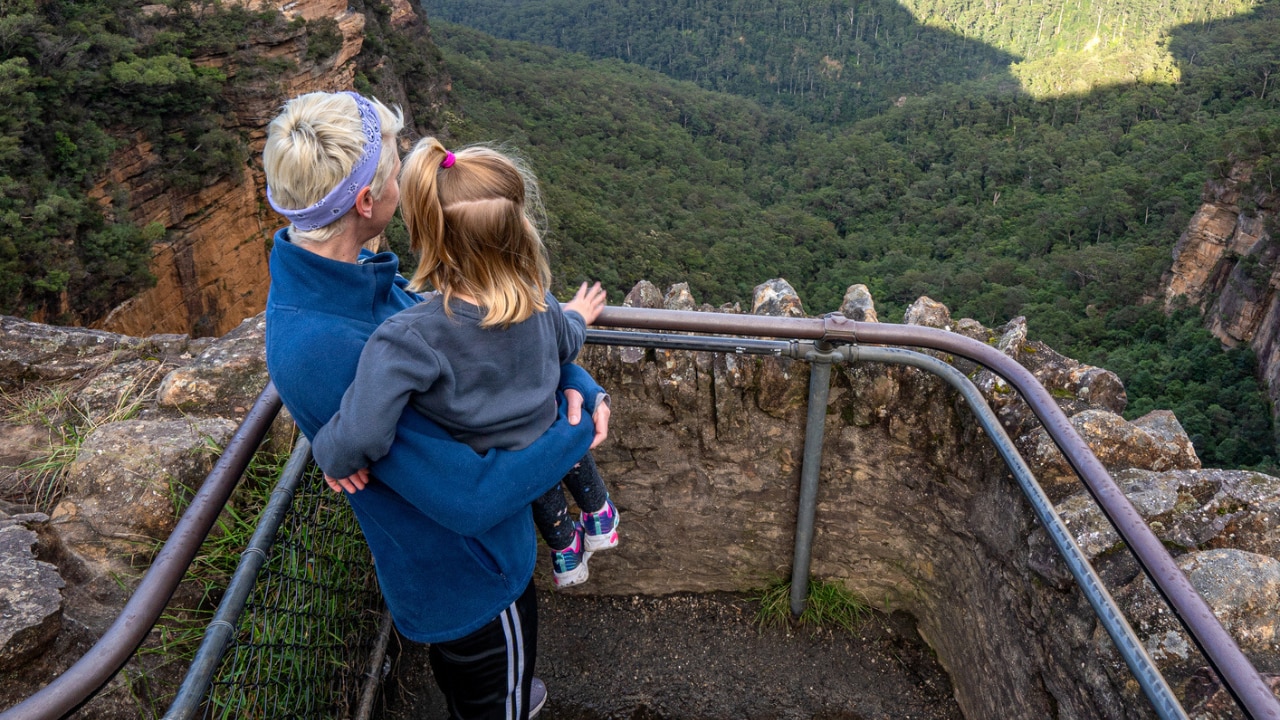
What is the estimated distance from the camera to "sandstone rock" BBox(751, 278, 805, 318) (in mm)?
3039

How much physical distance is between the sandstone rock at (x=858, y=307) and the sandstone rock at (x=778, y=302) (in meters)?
0.18

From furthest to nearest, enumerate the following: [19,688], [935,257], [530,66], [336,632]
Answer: [530,66]
[935,257]
[336,632]
[19,688]

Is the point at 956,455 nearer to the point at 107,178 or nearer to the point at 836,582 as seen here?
the point at 836,582

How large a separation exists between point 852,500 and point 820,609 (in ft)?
1.54

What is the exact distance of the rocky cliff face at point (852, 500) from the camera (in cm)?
185

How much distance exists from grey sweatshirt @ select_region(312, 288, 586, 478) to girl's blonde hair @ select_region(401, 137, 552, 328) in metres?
0.05

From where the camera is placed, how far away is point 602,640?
2994 millimetres

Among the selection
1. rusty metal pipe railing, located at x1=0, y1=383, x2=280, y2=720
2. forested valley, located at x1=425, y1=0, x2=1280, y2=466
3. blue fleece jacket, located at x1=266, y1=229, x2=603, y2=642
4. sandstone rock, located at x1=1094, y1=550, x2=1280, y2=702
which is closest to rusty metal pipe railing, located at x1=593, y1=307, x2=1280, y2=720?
sandstone rock, located at x1=1094, y1=550, x2=1280, y2=702

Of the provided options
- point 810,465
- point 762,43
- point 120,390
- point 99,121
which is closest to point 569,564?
point 810,465

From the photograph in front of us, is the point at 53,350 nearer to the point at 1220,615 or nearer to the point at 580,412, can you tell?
the point at 580,412

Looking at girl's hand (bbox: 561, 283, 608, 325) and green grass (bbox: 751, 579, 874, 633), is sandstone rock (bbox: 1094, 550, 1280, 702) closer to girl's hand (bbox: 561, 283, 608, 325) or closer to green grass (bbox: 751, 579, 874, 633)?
green grass (bbox: 751, 579, 874, 633)

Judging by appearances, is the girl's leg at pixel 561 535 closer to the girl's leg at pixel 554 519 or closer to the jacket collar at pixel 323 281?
the girl's leg at pixel 554 519

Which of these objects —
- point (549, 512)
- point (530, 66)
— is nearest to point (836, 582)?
point (549, 512)

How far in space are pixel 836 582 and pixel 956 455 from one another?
788 mm
